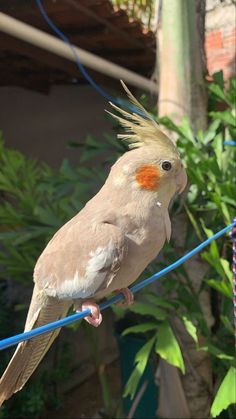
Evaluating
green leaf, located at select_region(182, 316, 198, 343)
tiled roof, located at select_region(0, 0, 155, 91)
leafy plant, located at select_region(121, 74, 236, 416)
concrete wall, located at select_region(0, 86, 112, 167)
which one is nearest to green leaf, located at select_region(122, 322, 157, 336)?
leafy plant, located at select_region(121, 74, 236, 416)

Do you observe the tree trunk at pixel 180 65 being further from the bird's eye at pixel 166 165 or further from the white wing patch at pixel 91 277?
the white wing patch at pixel 91 277

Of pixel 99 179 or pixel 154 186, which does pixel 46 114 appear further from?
pixel 154 186

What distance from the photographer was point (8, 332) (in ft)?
10.0

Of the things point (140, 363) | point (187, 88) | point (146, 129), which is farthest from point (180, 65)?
point (140, 363)

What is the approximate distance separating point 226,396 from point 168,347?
30 centimetres

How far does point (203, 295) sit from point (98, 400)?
1.74 m

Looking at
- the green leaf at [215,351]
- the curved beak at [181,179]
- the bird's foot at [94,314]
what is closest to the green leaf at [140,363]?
the green leaf at [215,351]

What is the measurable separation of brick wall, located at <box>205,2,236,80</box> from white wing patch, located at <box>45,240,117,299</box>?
109 inches

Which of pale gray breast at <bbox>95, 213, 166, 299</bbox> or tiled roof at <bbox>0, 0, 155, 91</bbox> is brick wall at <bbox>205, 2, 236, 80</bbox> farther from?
pale gray breast at <bbox>95, 213, 166, 299</bbox>

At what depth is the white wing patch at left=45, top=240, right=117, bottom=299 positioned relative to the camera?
1.16 metres

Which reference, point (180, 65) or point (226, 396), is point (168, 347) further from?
point (180, 65)

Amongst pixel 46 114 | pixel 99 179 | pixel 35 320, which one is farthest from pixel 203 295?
pixel 46 114

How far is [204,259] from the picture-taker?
232 centimetres

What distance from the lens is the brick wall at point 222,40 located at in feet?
11.7
